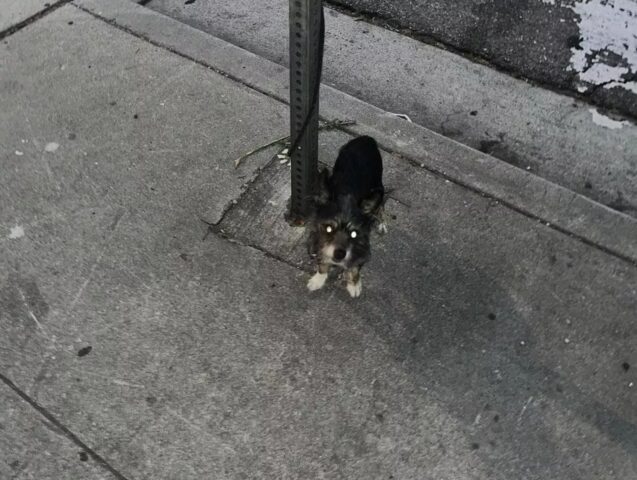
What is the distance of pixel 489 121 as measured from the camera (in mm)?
4273

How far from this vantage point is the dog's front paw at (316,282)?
10.2 ft

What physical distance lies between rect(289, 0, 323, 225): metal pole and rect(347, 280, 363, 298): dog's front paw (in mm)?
497

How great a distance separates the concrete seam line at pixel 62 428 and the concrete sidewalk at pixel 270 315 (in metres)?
0.01

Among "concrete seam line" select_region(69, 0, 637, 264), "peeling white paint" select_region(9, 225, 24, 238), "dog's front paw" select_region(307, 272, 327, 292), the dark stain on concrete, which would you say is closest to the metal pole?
"dog's front paw" select_region(307, 272, 327, 292)

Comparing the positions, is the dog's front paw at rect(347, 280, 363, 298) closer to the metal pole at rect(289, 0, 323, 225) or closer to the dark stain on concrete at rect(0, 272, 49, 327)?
the metal pole at rect(289, 0, 323, 225)

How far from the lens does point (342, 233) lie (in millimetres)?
2740

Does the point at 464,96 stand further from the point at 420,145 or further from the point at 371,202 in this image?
the point at 371,202

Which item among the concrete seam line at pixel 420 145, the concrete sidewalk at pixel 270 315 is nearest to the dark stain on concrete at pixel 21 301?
the concrete sidewalk at pixel 270 315

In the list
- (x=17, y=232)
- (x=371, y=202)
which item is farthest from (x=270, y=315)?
(x=17, y=232)

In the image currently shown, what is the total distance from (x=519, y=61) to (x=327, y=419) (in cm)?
340

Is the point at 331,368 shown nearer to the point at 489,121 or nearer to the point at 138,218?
the point at 138,218

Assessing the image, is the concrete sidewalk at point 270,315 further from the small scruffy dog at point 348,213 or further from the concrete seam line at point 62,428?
the small scruffy dog at point 348,213

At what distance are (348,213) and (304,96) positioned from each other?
1.93 ft

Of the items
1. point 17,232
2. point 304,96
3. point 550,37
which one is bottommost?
point 17,232
